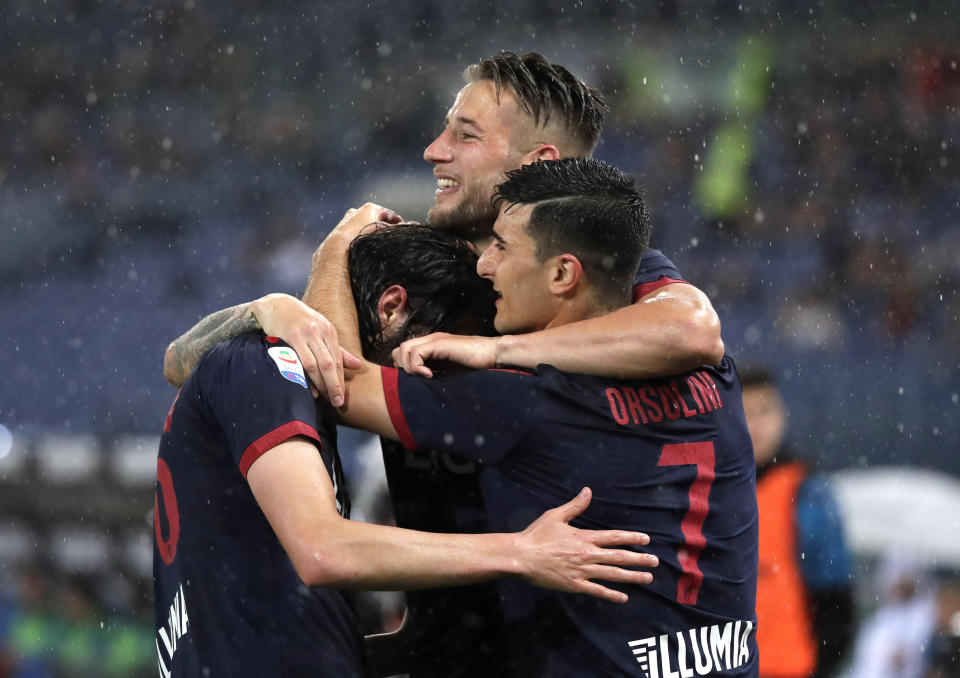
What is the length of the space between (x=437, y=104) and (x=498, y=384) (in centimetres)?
830

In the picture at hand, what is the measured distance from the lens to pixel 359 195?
993 cm

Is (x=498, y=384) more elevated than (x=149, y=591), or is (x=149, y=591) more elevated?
(x=149, y=591)

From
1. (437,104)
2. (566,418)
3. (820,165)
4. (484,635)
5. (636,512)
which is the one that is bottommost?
(484,635)

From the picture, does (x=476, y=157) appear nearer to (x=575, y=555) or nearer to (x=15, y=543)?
(x=575, y=555)

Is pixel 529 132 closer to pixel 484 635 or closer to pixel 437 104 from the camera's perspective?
pixel 484 635

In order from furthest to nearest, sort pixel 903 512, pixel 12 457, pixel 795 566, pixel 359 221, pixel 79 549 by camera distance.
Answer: pixel 12 457 → pixel 79 549 → pixel 903 512 → pixel 795 566 → pixel 359 221

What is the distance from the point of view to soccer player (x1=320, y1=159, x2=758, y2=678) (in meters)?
2.49

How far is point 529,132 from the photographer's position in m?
3.75

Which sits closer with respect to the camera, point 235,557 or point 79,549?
point 235,557

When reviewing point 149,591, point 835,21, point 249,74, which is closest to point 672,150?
point 835,21

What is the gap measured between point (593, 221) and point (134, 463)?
17.1ft

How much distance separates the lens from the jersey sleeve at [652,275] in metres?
2.91

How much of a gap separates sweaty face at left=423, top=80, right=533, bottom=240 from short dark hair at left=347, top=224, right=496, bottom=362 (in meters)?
0.68

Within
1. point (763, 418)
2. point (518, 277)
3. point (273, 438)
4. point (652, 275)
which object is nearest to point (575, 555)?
point (273, 438)
